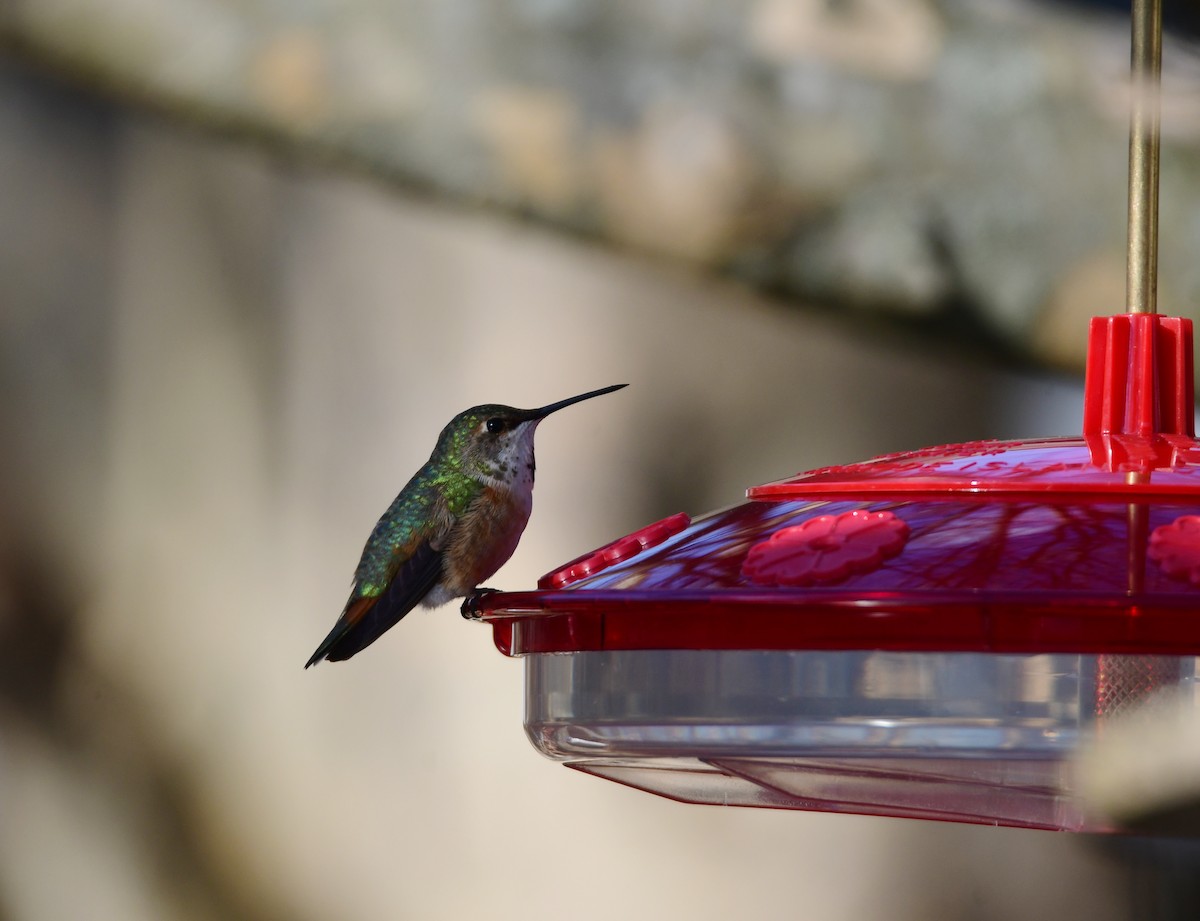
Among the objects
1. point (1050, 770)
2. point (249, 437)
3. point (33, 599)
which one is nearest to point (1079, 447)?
point (1050, 770)

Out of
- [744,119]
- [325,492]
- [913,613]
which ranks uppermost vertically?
[744,119]

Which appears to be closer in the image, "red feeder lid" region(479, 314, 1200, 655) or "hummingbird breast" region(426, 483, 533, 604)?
"red feeder lid" region(479, 314, 1200, 655)

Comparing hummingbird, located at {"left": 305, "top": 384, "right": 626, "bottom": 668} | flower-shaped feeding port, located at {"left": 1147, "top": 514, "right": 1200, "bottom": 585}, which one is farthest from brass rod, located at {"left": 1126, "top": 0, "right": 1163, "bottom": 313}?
hummingbird, located at {"left": 305, "top": 384, "right": 626, "bottom": 668}

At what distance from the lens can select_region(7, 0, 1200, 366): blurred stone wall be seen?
3.66 m

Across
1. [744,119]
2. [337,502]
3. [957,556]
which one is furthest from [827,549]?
[337,502]

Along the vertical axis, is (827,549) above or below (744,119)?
below

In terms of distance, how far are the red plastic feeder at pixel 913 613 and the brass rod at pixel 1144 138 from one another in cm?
7

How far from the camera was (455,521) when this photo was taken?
9.20ft

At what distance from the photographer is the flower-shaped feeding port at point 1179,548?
1286mm

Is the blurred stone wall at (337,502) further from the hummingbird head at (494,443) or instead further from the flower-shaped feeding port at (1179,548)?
the flower-shaped feeding port at (1179,548)

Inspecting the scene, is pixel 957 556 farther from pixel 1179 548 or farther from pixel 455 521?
pixel 455 521

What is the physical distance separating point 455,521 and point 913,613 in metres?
A: 1.59

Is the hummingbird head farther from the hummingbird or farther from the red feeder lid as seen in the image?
the red feeder lid

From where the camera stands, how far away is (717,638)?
1.38 metres
